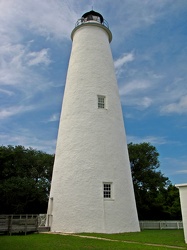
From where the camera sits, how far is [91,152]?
50.0ft

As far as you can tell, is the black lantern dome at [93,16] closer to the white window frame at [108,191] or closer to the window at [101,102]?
the window at [101,102]

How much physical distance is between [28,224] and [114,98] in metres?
9.35

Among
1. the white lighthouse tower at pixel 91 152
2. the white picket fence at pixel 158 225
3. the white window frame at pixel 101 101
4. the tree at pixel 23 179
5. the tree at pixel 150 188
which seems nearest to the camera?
the white lighthouse tower at pixel 91 152

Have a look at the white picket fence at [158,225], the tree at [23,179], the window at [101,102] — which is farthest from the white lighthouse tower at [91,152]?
the tree at [23,179]

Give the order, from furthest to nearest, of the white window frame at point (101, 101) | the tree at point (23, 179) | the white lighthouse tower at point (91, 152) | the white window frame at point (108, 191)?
1. the tree at point (23, 179)
2. the white window frame at point (101, 101)
3. the white window frame at point (108, 191)
4. the white lighthouse tower at point (91, 152)

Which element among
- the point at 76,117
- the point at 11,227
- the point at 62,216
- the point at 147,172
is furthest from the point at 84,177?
the point at 147,172

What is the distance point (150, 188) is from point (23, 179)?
13029mm

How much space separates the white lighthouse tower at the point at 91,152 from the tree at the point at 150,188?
1090 centimetres

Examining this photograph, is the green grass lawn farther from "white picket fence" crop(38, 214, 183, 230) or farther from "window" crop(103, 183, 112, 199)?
"white picket fence" crop(38, 214, 183, 230)

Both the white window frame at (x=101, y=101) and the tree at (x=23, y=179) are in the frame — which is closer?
the white window frame at (x=101, y=101)

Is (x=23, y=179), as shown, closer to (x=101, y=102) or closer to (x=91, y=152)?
(x=91, y=152)

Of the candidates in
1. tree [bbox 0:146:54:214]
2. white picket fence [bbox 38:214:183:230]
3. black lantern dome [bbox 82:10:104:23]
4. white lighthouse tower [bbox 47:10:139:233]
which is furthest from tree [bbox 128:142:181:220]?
black lantern dome [bbox 82:10:104:23]

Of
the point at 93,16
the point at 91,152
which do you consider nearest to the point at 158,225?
the point at 91,152

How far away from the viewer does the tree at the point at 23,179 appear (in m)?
22.4
